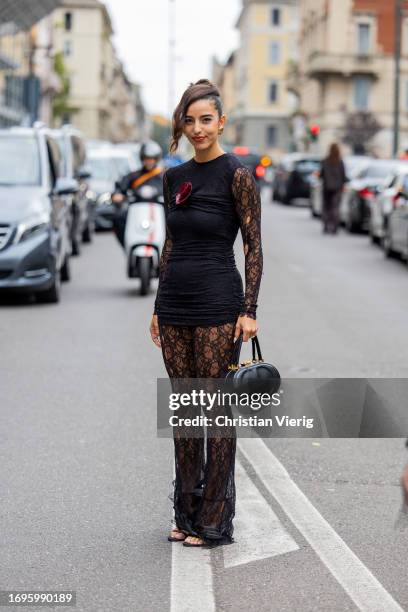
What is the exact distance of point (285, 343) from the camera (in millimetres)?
11594

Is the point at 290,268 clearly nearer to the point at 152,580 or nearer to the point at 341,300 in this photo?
the point at 341,300

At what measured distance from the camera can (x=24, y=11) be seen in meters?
45.1

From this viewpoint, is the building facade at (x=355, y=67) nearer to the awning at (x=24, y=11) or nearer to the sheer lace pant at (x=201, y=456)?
the awning at (x=24, y=11)

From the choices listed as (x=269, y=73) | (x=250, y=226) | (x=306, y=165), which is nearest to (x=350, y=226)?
(x=306, y=165)

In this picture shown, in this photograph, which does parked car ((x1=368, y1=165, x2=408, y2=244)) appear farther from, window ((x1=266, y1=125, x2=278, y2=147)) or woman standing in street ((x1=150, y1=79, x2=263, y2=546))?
window ((x1=266, y1=125, x2=278, y2=147))

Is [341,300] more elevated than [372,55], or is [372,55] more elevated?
[372,55]

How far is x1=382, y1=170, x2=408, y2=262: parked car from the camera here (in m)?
20.8

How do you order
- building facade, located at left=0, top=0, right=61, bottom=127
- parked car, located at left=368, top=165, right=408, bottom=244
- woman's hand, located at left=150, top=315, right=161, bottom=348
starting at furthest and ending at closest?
building facade, located at left=0, top=0, right=61, bottom=127 → parked car, located at left=368, top=165, right=408, bottom=244 → woman's hand, located at left=150, top=315, right=161, bottom=348

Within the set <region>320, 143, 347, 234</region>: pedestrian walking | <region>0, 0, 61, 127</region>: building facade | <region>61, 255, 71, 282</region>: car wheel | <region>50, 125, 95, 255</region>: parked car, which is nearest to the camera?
<region>61, 255, 71, 282</region>: car wheel

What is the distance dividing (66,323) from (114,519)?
743 cm

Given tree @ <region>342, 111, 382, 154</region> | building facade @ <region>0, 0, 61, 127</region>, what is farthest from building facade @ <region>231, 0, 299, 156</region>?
building facade @ <region>0, 0, 61, 127</region>

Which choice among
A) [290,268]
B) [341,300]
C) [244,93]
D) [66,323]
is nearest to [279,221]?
[290,268]

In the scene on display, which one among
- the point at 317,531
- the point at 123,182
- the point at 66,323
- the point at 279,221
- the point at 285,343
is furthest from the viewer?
the point at 279,221

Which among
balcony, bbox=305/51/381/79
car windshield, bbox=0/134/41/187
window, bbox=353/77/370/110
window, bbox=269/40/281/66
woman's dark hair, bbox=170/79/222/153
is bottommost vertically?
car windshield, bbox=0/134/41/187
